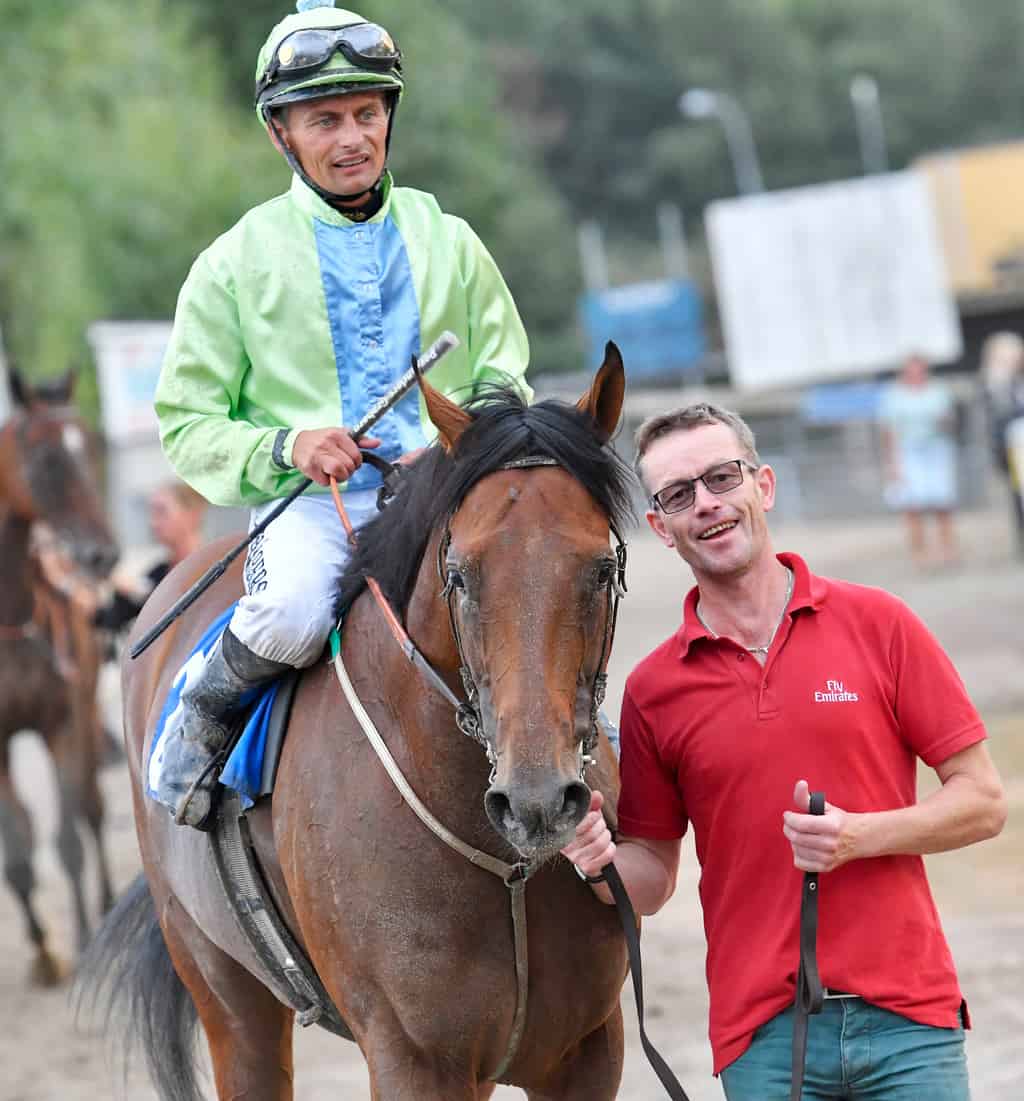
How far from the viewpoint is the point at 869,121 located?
72.9 m

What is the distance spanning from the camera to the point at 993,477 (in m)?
25.1

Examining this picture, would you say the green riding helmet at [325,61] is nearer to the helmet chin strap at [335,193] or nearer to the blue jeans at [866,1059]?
the helmet chin strap at [335,193]

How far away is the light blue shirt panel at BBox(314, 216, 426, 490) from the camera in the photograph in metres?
3.91

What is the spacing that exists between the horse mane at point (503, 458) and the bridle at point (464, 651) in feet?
0.07

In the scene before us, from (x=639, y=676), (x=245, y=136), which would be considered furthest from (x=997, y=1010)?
(x=245, y=136)

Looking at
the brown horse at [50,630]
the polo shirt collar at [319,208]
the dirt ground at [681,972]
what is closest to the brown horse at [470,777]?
the polo shirt collar at [319,208]

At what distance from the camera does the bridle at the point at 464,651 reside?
2998 millimetres

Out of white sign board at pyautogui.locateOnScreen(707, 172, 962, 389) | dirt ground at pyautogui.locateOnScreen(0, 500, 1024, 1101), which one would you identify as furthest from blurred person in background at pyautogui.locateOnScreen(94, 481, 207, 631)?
white sign board at pyautogui.locateOnScreen(707, 172, 962, 389)

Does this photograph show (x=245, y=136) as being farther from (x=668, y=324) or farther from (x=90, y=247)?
(x=668, y=324)

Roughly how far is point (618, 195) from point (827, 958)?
252 ft

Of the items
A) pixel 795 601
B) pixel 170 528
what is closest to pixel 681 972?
pixel 170 528

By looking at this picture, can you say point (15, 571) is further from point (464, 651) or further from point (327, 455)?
point (464, 651)

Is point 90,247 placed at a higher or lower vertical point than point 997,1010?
higher

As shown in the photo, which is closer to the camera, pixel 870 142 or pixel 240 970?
pixel 240 970
